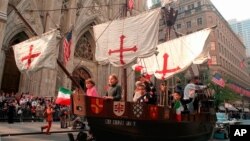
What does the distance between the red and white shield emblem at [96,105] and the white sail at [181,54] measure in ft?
24.3

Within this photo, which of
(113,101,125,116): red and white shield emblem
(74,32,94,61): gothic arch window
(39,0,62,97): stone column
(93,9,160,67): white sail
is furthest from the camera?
(74,32,94,61): gothic arch window

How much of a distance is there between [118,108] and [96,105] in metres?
0.74

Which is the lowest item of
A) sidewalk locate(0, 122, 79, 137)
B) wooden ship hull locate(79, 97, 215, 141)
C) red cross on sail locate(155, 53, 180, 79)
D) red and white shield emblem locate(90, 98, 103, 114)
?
sidewalk locate(0, 122, 79, 137)

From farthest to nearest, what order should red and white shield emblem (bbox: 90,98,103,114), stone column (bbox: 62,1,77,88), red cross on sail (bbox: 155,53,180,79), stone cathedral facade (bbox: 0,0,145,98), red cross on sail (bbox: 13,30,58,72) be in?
1. stone column (bbox: 62,1,77,88)
2. stone cathedral facade (bbox: 0,0,145,98)
3. red cross on sail (bbox: 155,53,180,79)
4. red cross on sail (bbox: 13,30,58,72)
5. red and white shield emblem (bbox: 90,98,103,114)

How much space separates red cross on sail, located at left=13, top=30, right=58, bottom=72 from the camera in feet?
40.1

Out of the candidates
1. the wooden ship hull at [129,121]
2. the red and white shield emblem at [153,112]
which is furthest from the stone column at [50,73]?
the red and white shield emblem at [153,112]

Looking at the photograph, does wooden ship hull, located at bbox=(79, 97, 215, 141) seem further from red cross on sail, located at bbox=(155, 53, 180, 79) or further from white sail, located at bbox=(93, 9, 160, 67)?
red cross on sail, located at bbox=(155, 53, 180, 79)

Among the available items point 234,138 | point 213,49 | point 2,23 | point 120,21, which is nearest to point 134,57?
point 120,21

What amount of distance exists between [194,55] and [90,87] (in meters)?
8.28

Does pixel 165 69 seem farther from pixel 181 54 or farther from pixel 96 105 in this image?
pixel 96 105

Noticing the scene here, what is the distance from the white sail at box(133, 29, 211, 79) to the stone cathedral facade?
6656 millimetres

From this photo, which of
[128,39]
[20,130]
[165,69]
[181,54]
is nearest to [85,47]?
[165,69]

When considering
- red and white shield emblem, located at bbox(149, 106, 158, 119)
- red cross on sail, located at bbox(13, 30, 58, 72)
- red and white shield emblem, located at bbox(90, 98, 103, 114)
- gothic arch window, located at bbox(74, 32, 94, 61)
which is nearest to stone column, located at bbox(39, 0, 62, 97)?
gothic arch window, located at bbox(74, 32, 94, 61)

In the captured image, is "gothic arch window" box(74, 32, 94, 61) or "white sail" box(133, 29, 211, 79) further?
"gothic arch window" box(74, 32, 94, 61)
